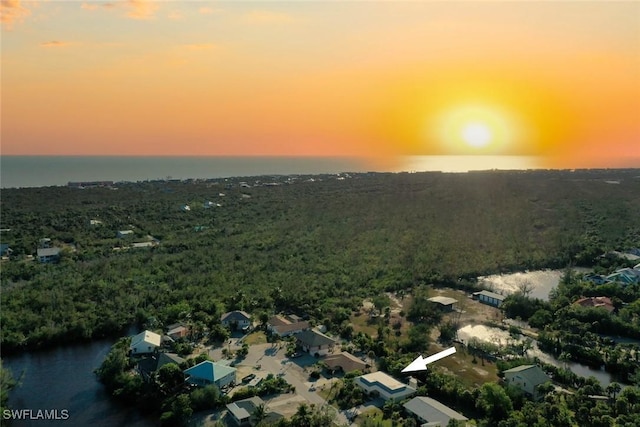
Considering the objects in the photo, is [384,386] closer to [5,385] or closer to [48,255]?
[5,385]

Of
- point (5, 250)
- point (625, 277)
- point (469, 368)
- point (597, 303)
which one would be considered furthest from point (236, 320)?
point (5, 250)

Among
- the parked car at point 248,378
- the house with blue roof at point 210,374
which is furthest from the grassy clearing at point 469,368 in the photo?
the house with blue roof at point 210,374

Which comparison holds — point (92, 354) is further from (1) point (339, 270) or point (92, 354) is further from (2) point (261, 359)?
(1) point (339, 270)

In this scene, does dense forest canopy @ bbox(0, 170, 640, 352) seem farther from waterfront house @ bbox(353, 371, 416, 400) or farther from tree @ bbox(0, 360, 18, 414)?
waterfront house @ bbox(353, 371, 416, 400)

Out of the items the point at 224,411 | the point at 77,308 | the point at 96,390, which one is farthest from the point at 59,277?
the point at 224,411

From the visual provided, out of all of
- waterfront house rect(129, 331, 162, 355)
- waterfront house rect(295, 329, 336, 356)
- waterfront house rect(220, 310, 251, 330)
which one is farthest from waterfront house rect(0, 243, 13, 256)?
waterfront house rect(295, 329, 336, 356)
